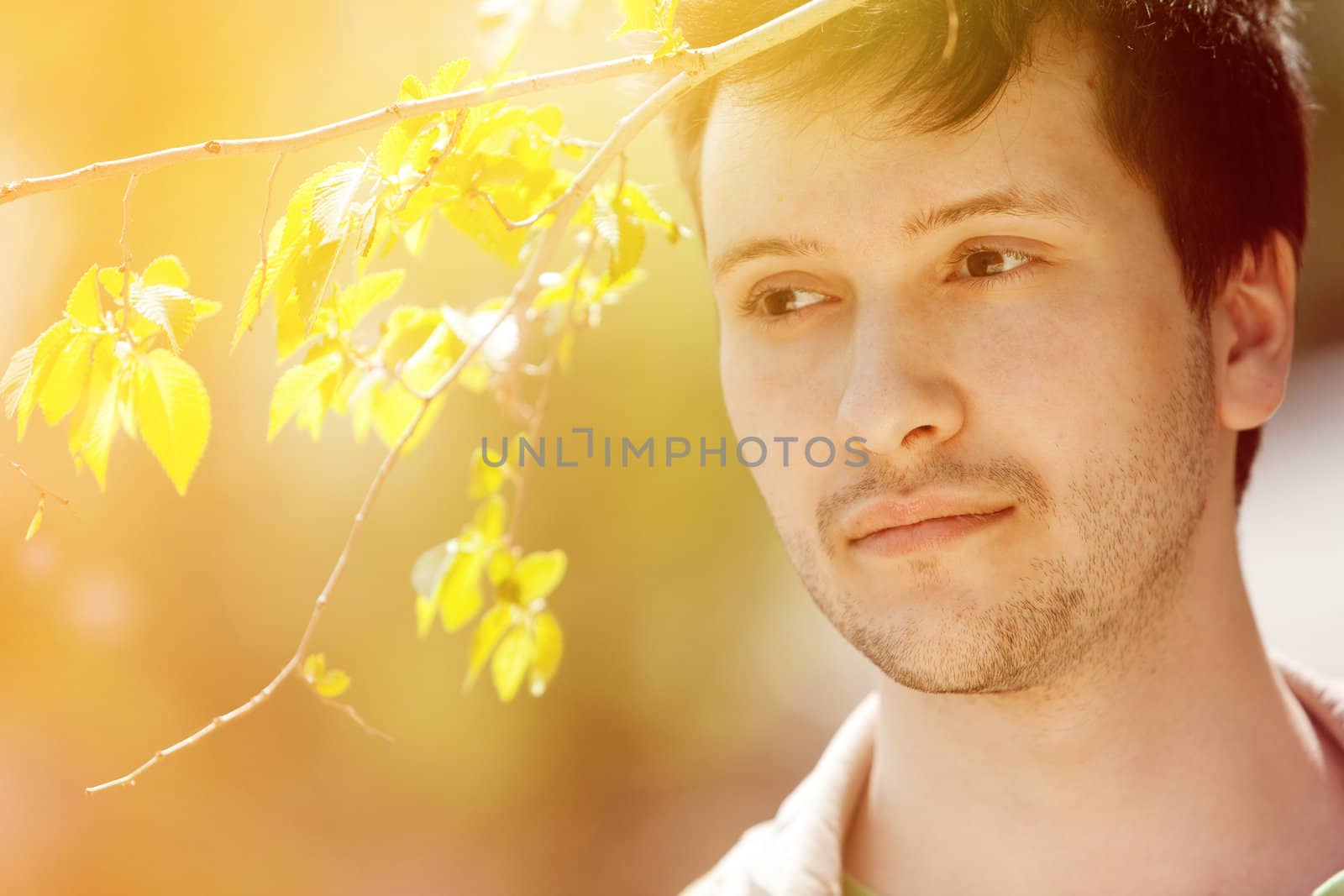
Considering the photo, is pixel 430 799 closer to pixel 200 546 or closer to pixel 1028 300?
pixel 200 546

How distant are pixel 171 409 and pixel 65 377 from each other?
10cm

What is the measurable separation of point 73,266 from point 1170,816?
165cm

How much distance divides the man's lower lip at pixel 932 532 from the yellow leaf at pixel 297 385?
0.64 meters

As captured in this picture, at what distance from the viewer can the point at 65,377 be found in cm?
94

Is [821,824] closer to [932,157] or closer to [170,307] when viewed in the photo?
[932,157]

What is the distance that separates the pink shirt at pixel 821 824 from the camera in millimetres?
1390

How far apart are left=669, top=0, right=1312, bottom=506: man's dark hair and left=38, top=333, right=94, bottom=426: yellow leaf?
735mm

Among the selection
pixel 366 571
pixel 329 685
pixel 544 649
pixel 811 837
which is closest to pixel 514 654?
pixel 544 649

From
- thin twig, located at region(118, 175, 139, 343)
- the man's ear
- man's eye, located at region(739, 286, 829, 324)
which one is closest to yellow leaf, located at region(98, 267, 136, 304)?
thin twig, located at region(118, 175, 139, 343)

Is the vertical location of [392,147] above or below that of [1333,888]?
above

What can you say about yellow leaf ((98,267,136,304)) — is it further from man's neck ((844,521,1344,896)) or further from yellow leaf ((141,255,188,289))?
man's neck ((844,521,1344,896))

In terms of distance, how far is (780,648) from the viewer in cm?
294

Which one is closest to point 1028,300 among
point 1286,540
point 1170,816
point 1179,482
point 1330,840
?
point 1179,482

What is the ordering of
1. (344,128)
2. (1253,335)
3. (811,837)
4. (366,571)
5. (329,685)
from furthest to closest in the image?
(366,571) < (811,837) < (1253,335) < (329,685) < (344,128)
